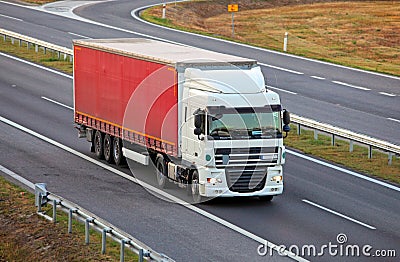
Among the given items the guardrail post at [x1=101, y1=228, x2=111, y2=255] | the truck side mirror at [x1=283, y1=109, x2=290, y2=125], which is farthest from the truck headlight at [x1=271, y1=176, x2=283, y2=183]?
the guardrail post at [x1=101, y1=228, x2=111, y2=255]

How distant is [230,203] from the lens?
882 inches

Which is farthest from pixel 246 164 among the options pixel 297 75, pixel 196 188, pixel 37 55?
pixel 37 55

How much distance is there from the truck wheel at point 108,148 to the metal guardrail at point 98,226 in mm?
5846

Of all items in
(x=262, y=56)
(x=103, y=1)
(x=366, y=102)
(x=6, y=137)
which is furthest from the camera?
(x=103, y=1)

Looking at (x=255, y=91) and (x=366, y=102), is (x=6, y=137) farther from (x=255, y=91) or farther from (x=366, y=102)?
(x=366, y=102)

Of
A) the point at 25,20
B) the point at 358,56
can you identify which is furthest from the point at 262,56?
the point at 25,20

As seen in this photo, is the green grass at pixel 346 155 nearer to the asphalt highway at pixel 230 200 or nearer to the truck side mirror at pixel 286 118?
the asphalt highway at pixel 230 200

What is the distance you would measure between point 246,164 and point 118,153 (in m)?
5.65

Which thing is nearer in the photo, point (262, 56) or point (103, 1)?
point (262, 56)

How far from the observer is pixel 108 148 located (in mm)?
26656

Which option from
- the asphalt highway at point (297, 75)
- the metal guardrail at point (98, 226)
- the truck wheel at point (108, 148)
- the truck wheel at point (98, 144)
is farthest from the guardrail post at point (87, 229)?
the asphalt highway at point (297, 75)

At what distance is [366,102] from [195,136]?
1688cm

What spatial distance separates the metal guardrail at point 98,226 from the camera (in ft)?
52.5

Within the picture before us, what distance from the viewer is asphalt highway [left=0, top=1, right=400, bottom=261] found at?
1908 cm
